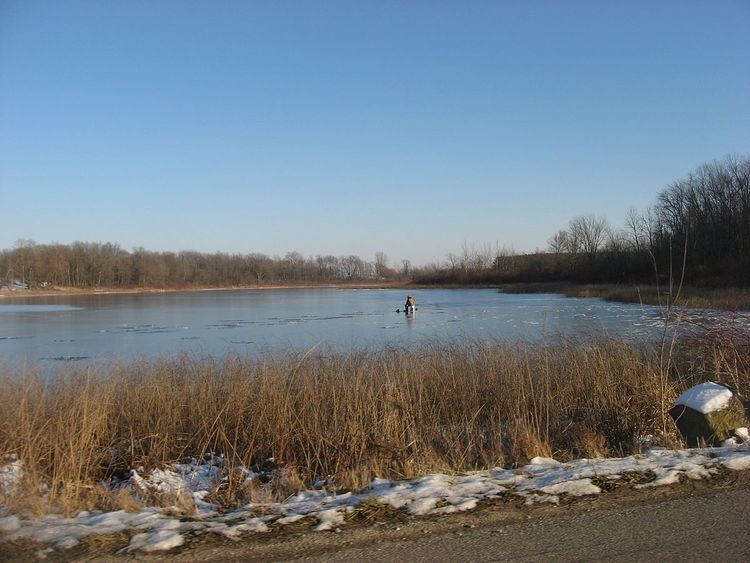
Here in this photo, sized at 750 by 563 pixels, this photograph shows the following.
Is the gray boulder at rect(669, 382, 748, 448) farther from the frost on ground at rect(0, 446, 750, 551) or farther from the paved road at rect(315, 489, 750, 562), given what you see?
the paved road at rect(315, 489, 750, 562)

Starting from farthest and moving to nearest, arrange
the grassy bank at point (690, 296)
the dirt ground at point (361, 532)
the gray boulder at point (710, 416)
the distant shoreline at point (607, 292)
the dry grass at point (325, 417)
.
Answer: the distant shoreline at point (607, 292), the grassy bank at point (690, 296), the gray boulder at point (710, 416), the dry grass at point (325, 417), the dirt ground at point (361, 532)

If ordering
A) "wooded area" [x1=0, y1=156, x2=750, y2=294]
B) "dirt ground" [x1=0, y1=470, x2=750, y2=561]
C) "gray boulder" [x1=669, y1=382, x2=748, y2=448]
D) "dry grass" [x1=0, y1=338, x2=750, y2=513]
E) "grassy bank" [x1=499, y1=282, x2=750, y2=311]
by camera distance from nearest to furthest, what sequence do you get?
"dirt ground" [x1=0, y1=470, x2=750, y2=561] → "dry grass" [x1=0, y1=338, x2=750, y2=513] → "gray boulder" [x1=669, y1=382, x2=748, y2=448] → "grassy bank" [x1=499, y1=282, x2=750, y2=311] → "wooded area" [x1=0, y1=156, x2=750, y2=294]

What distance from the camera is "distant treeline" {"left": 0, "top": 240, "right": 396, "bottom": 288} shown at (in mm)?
95438

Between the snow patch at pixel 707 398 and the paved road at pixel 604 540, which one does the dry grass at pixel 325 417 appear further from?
the paved road at pixel 604 540

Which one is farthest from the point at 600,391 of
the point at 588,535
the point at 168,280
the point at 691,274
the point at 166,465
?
the point at 168,280

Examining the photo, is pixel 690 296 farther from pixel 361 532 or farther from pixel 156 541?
pixel 156 541

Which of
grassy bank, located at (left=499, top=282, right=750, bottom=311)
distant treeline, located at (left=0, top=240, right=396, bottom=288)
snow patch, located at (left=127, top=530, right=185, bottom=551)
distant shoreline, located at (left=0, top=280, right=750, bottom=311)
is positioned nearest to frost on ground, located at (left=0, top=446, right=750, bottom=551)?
snow patch, located at (left=127, top=530, right=185, bottom=551)

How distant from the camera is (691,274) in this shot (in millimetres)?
54500

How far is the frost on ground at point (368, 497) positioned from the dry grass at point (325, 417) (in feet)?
1.10

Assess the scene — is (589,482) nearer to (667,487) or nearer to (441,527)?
(667,487)

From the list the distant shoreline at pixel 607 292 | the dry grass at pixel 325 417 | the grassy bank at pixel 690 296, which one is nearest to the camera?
the dry grass at pixel 325 417

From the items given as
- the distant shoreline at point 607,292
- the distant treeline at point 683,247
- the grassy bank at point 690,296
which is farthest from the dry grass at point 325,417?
the distant treeline at point 683,247

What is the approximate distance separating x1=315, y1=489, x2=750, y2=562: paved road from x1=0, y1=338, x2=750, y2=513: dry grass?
1589 millimetres

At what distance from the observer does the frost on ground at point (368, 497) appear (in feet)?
11.9
